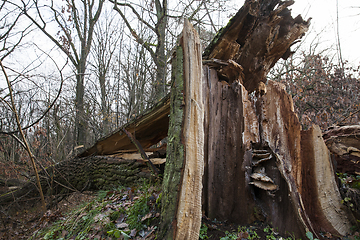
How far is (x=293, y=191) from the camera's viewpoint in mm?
1977

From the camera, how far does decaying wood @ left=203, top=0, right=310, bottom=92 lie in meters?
2.55

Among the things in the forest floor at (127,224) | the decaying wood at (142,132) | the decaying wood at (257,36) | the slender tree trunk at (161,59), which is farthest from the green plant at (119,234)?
the slender tree trunk at (161,59)

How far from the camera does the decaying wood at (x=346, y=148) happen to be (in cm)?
234

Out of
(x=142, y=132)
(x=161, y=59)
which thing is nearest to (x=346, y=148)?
(x=142, y=132)

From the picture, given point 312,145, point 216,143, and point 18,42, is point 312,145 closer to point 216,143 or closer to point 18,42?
point 216,143

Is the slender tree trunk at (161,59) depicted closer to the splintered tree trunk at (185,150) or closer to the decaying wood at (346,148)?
the splintered tree trunk at (185,150)

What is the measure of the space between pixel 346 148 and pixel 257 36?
1.85m

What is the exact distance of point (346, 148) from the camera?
95.5 inches

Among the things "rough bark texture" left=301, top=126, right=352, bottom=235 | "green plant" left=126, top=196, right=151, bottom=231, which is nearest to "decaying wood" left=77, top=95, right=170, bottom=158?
"green plant" left=126, top=196, right=151, bottom=231

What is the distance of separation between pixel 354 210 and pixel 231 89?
185cm

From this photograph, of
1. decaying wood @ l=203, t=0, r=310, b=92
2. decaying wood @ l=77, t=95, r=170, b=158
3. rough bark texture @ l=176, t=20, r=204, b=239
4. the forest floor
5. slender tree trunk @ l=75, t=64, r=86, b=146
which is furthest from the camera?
slender tree trunk @ l=75, t=64, r=86, b=146

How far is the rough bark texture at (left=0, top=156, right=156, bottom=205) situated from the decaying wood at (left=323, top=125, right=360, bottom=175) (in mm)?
2737

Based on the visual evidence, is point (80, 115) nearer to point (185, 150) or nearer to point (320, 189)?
point (185, 150)

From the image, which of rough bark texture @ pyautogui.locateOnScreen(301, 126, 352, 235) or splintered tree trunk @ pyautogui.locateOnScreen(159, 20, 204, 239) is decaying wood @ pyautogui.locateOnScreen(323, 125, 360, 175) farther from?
splintered tree trunk @ pyautogui.locateOnScreen(159, 20, 204, 239)
